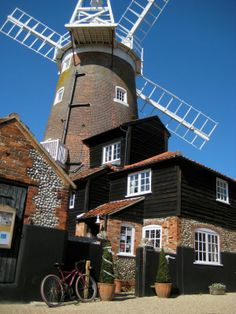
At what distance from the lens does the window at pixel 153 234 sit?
17.3 metres

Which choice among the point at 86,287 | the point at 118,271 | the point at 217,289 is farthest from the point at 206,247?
the point at 86,287

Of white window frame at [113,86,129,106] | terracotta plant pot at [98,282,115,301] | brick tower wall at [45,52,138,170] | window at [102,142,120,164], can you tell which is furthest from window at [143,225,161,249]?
white window frame at [113,86,129,106]

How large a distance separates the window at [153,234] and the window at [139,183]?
6.54 ft

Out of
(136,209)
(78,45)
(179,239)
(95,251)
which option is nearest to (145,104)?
(78,45)

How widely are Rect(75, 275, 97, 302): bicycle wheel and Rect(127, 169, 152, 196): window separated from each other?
7350 mm

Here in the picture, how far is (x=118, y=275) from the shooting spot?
53.8 feet

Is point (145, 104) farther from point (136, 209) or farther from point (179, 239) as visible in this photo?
point (179, 239)

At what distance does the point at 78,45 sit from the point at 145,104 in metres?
9.15

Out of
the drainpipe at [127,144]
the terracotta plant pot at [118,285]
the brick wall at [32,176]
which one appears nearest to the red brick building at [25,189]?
the brick wall at [32,176]

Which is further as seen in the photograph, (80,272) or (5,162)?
(80,272)

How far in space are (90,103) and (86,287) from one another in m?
→ 16.8

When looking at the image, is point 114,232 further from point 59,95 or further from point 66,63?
point 66,63

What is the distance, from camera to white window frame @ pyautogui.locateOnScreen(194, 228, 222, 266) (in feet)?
56.5

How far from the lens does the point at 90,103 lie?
87.2 ft
